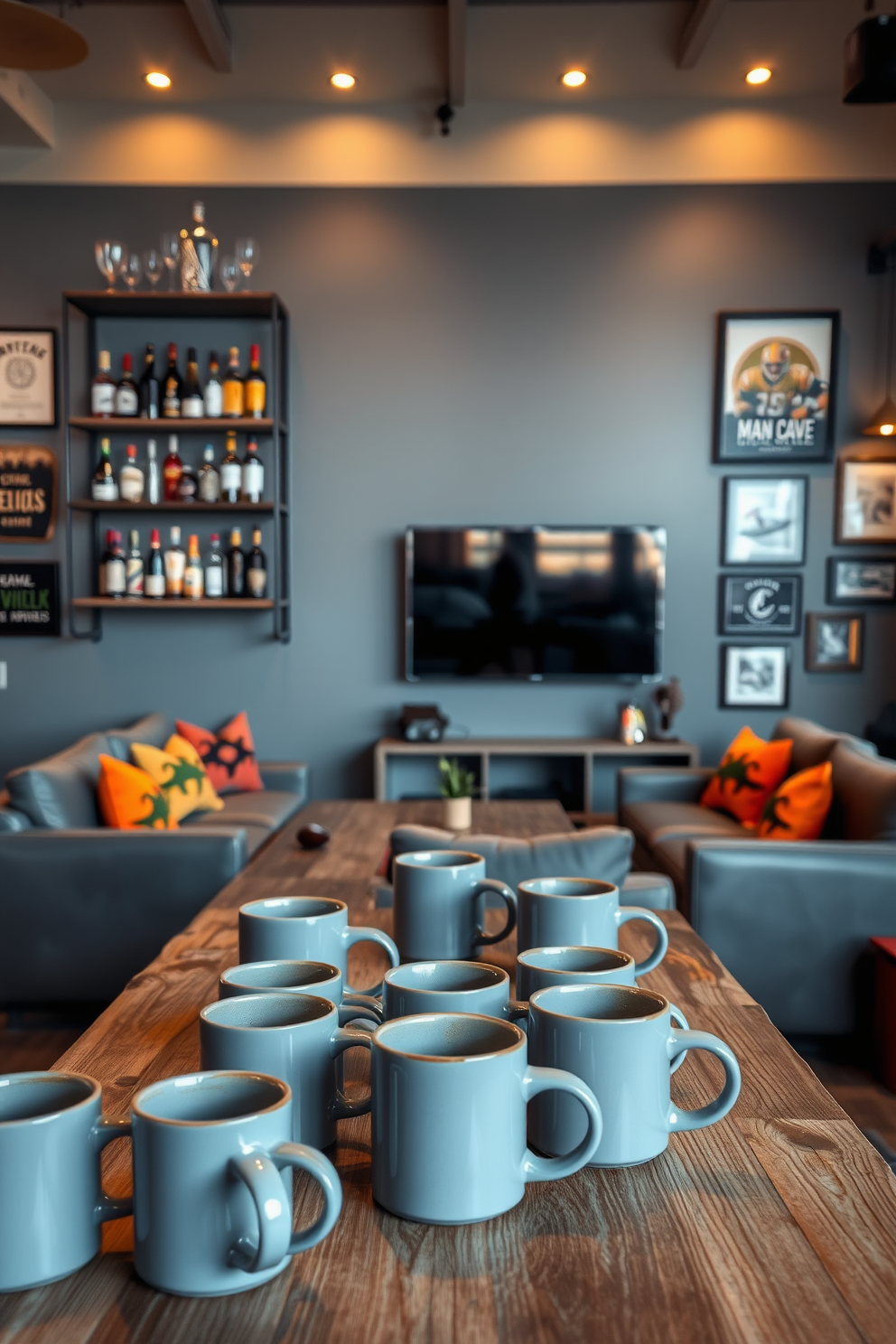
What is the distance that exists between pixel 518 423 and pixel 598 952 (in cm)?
440

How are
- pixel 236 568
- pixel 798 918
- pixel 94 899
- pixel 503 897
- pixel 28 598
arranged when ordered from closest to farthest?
pixel 503 897
pixel 798 918
pixel 94 899
pixel 236 568
pixel 28 598

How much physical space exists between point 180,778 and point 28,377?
223cm

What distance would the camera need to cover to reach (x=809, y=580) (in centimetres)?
509

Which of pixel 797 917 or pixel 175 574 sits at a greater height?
pixel 175 574

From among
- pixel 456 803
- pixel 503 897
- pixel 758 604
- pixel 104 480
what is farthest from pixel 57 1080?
pixel 758 604

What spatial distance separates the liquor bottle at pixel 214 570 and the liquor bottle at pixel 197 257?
3.69ft

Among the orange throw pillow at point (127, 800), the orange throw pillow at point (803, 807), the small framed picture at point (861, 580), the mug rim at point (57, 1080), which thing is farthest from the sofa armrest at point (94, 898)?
the small framed picture at point (861, 580)

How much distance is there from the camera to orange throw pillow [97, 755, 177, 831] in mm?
3510

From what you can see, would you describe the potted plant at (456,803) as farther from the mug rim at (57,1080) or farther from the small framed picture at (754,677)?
the mug rim at (57,1080)

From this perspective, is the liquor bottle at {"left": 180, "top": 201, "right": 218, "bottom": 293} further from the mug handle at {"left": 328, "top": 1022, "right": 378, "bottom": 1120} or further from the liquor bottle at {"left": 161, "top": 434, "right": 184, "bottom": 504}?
the mug handle at {"left": 328, "top": 1022, "right": 378, "bottom": 1120}

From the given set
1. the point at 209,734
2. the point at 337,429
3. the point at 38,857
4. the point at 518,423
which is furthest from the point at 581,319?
the point at 38,857

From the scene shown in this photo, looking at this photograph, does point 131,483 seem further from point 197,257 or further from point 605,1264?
point 605,1264

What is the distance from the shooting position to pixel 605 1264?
0.66 metres

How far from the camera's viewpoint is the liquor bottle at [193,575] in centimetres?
484
